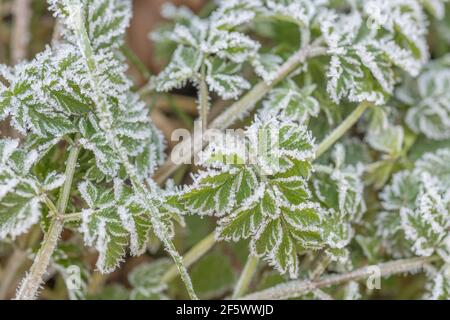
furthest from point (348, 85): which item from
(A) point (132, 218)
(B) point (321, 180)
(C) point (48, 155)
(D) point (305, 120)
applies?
(C) point (48, 155)

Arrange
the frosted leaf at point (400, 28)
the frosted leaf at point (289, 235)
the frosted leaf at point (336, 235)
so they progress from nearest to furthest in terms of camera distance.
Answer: the frosted leaf at point (289, 235)
the frosted leaf at point (336, 235)
the frosted leaf at point (400, 28)

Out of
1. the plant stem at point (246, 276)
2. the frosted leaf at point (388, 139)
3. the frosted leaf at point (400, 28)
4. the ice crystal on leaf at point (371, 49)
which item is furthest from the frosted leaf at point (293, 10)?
the plant stem at point (246, 276)

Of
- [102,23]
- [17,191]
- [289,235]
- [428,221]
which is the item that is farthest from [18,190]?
[428,221]

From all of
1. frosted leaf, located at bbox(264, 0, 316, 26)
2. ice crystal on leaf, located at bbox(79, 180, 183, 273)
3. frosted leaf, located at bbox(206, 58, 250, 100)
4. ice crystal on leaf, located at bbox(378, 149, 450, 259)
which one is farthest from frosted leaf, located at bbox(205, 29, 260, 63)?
ice crystal on leaf, located at bbox(378, 149, 450, 259)

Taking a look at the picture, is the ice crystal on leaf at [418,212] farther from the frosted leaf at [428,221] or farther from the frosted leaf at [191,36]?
the frosted leaf at [191,36]

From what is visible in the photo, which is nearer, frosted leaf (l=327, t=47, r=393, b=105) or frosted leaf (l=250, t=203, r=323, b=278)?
frosted leaf (l=250, t=203, r=323, b=278)

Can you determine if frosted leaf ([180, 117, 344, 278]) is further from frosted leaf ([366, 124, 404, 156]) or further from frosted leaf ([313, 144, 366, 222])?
frosted leaf ([366, 124, 404, 156])

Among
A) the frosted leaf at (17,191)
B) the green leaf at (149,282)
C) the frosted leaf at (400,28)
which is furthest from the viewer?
the green leaf at (149,282)
